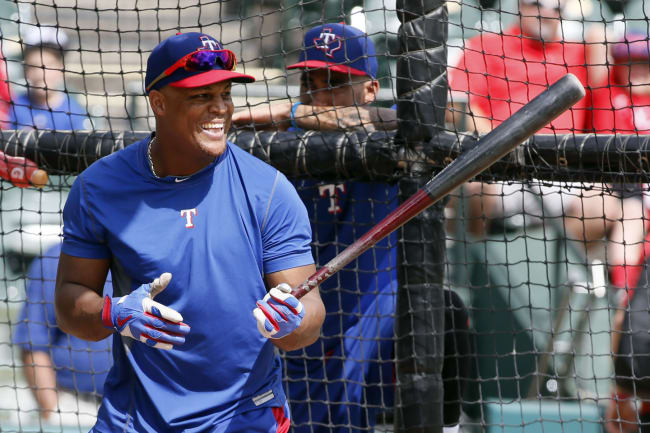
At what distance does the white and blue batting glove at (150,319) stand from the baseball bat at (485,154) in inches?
13.4

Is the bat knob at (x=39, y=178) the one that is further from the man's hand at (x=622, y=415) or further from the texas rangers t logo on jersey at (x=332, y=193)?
the man's hand at (x=622, y=415)

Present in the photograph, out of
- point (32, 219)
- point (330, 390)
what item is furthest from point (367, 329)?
point (32, 219)

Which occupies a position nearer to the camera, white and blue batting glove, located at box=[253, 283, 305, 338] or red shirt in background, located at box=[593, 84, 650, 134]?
white and blue batting glove, located at box=[253, 283, 305, 338]

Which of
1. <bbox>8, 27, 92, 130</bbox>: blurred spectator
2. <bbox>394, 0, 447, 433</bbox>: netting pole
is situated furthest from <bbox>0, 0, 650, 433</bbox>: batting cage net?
<bbox>8, 27, 92, 130</bbox>: blurred spectator

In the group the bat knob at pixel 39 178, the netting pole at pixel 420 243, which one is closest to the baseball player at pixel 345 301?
the netting pole at pixel 420 243

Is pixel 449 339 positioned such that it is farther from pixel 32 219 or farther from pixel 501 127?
pixel 32 219

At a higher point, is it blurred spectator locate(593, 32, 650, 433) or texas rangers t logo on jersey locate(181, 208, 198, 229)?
texas rangers t logo on jersey locate(181, 208, 198, 229)

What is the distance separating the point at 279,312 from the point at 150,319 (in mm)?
339

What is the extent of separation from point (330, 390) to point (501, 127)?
165 cm

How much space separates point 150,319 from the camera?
2.38 m

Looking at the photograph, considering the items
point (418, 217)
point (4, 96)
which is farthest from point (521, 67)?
point (4, 96)

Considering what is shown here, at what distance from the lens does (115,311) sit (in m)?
2.47

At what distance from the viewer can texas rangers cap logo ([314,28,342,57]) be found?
12.5 ft

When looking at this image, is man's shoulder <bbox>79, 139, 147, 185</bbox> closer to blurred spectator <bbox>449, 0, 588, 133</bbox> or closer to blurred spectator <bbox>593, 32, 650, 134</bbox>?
blurred spectator <bbox>449, 0, 588, 133</bbox>
